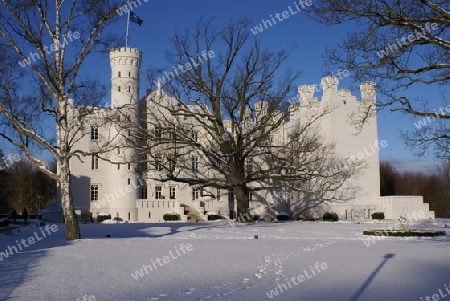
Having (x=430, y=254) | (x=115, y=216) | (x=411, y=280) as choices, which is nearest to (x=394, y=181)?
(x=115, y=216)

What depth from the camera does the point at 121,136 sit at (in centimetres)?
3659

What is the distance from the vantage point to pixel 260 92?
28547mm

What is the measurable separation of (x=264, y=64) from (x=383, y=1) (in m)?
17.0

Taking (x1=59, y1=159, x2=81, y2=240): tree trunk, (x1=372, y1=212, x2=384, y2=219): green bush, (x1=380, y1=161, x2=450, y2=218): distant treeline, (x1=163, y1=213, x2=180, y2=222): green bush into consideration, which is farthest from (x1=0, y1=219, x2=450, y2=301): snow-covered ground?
(x1=380, y1=161, x2=450, y2=218): distant treeline

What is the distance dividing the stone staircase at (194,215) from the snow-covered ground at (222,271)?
20.4 metres

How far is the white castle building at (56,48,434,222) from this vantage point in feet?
122

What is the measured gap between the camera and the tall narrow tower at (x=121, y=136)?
3678 centimetres

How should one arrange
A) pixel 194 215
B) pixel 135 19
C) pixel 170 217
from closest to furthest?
pixel 135 19
pixel 170 217
pixel 194 215

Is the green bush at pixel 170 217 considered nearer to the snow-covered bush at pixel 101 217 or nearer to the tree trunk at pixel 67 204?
the snow-covered bush at pixel 101 217

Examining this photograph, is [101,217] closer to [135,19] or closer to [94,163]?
[94,163]

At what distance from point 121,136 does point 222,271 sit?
89.7 ft

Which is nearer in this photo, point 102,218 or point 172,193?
point 102,218

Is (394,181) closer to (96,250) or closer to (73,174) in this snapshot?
(73,174)

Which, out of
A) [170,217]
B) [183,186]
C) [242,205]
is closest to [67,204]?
[242,205]
